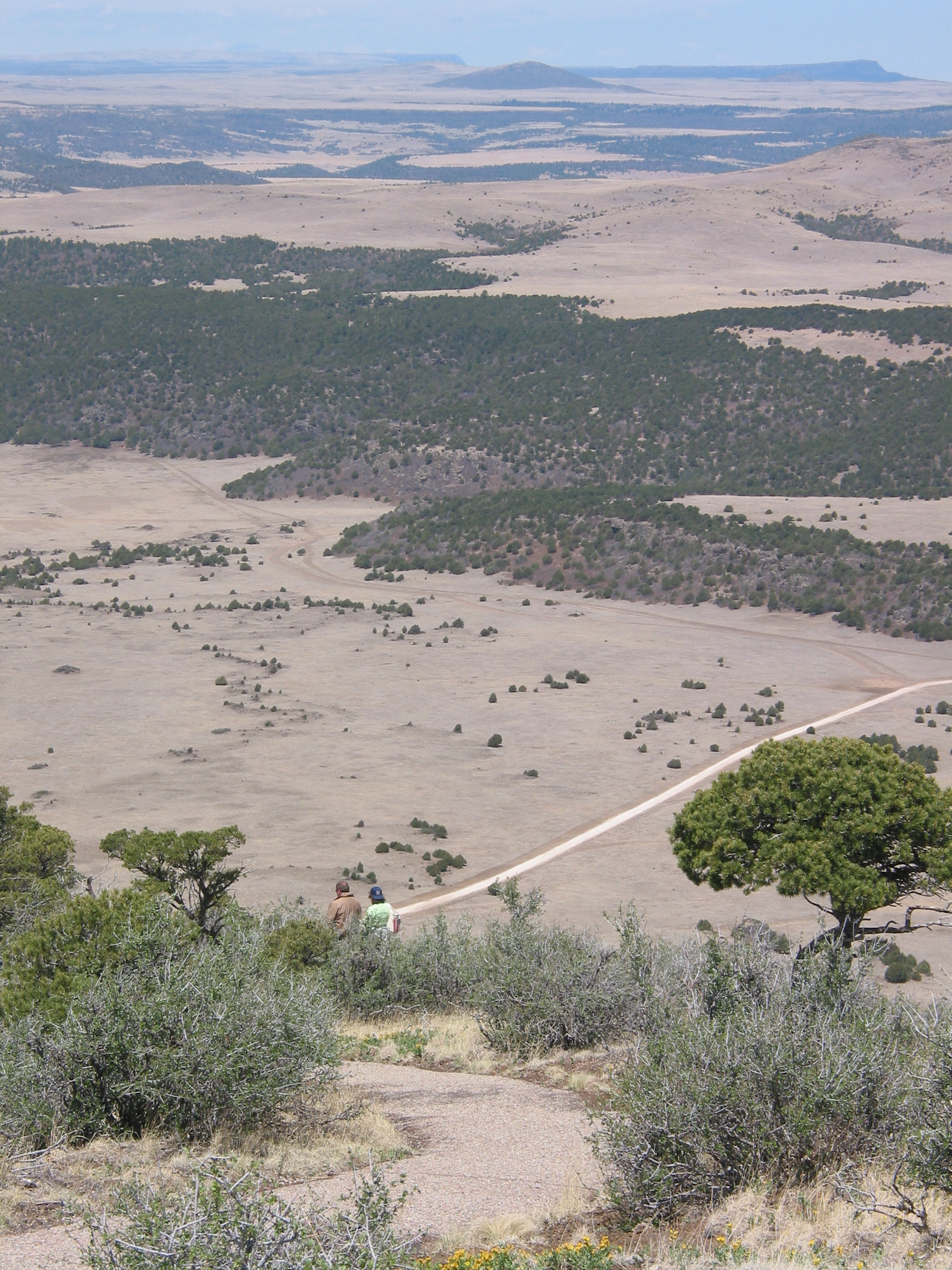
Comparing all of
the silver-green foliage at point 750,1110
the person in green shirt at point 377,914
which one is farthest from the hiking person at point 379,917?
the silver-green foliage at point 750,1110

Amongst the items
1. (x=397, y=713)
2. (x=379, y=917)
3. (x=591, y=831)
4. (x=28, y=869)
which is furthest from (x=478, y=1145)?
(x=397, y=713)

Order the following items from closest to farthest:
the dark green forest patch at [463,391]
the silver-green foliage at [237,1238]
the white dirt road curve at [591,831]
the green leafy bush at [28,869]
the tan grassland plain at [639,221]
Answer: the silver-green foliage at [237,1238] → the green leafy bush at [28,869] → the white dirt road curve at [591,831] → the dark green forest patch at [463,391] → the tan grassland plain at [639,221]

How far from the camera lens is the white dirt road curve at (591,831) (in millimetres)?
25906

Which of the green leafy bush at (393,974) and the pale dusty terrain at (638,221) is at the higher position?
the pale dusty terrain at (638,221)

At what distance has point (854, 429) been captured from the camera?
71.8 m

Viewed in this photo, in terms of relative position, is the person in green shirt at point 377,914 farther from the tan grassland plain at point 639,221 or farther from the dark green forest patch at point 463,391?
the tan grassland plain at point 639,221

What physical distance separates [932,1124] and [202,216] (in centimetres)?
14911

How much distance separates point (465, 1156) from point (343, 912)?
23.5 ft

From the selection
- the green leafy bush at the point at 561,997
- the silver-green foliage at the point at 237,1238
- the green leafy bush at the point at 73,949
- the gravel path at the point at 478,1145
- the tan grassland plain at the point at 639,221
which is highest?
the tan grassland plain at the point at 639,221

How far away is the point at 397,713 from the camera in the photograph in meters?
40.1

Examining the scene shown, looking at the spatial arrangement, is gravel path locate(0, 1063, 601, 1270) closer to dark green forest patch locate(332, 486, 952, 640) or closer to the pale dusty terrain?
dark green forest patch locate(332, 486, 952, 640)

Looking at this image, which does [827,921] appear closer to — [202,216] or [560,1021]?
[560,1021]

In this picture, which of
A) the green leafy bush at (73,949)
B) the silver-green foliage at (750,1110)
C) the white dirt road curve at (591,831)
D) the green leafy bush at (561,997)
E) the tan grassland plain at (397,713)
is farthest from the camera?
the tan grassland plain at (397,713)

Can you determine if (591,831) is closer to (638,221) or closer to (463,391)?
(463,391)
